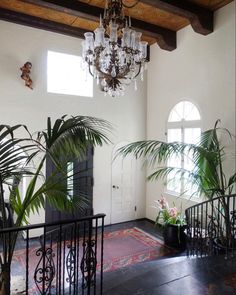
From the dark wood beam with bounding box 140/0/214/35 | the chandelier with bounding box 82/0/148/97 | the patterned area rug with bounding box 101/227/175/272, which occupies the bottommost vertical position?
the patterned area rug with bounding box 101/227/175/272

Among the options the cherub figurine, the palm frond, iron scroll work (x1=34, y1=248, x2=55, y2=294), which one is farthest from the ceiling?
iron scroll work (x1=34, y1=248, x2=55, y2=294)

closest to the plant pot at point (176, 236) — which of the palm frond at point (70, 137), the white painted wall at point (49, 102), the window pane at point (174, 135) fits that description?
the white painted wall at point (49, 102)

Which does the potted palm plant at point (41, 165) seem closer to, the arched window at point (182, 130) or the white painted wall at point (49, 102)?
the white painted wall at point (49, 102)

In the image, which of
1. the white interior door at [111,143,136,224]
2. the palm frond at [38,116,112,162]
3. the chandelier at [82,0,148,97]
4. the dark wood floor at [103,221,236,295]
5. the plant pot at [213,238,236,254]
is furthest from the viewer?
the white interior door at [111,143,136,224]

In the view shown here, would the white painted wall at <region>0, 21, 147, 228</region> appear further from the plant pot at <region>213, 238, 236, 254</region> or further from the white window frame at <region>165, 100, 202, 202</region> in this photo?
the plant pot at <region>213, 238, 236, 254</region>

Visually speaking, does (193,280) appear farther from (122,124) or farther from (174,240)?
(122,124)

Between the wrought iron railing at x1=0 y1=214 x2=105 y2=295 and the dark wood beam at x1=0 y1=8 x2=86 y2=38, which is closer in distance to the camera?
the wrought iron railing at x1=0 y1=214 x2=105 y2=295

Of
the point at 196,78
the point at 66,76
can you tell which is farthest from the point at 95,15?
the point at 196,78

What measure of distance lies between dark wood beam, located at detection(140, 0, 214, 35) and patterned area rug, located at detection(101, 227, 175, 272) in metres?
4.14

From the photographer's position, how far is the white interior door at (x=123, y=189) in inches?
238

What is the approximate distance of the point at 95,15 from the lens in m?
4.59

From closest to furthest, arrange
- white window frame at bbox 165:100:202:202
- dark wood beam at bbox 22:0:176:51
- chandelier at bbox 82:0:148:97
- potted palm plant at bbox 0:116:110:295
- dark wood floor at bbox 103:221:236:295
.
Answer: potted palm plant at bbox 0:116:110:295, dark wood floor at bbox 103:221:236:295, chandelier at bbox 82:0:148:97, dark wood beam at bbox 22:0:176:51, white window frame at bbox 165:100:202:202

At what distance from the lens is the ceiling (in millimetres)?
4324

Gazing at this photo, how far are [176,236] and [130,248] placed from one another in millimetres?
894
